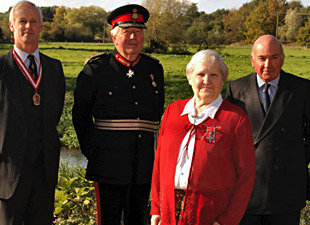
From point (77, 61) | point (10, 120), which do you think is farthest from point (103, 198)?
point (77, 61)

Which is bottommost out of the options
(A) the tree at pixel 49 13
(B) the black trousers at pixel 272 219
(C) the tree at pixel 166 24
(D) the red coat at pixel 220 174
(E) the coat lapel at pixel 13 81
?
(B) the black trousers at pixel 272 219

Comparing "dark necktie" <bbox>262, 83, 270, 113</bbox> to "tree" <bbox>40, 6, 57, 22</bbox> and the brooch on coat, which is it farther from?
"tree" <bbox>40, 6, 57, 22</bbox>

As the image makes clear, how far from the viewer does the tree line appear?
472 inches

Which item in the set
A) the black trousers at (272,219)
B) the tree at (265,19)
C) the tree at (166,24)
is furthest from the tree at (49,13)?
the black trousers at (272,219)

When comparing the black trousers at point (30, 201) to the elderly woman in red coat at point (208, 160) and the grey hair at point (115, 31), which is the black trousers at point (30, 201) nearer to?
the elderly woman in red coat at point (208, 160)

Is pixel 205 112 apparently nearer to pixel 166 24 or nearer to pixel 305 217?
pixel 305 217

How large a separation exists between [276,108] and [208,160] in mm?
904

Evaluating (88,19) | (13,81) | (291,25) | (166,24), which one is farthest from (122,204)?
(88,19)

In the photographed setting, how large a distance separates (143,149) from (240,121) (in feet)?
3.65

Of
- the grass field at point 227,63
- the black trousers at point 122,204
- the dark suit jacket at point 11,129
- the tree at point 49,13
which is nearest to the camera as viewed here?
the dark suit jacket at point 11,129

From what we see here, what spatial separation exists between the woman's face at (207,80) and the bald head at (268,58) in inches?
28.8

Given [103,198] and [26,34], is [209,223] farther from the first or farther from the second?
[26,34]

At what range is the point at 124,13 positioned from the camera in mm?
3150

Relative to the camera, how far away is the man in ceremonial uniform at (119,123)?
3105 millimetres
